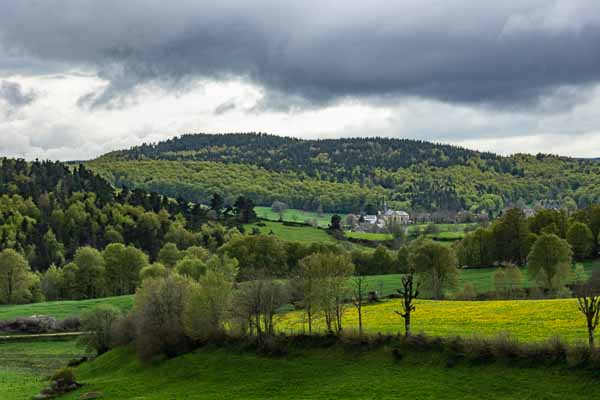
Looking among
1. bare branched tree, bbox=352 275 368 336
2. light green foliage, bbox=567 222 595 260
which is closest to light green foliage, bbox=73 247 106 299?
bare branched tree, bbox=352 275 368 336

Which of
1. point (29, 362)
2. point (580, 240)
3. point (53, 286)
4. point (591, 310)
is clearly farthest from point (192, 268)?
point (591, 310)

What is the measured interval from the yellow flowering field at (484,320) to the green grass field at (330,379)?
5.31 metres

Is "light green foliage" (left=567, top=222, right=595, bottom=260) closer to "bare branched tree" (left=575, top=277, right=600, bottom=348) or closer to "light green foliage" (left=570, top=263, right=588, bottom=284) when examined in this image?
"light green foliage" (left=570, top=263, right=588, bottom=284)

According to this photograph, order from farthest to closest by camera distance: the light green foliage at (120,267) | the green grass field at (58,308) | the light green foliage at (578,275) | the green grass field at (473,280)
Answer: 1. the light green foliage at (120,267)
2. the green grass field at (58,308)
3. the green grass field at (473,280)
4. the light green foliage at (578,275)

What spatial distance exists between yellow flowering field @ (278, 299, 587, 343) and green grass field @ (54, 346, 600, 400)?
5.31 metres

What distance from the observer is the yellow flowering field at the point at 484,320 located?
52.5m

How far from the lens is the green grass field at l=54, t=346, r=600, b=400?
40312 mm

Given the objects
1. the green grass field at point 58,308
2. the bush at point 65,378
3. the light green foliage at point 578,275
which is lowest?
the bush at point 65,378

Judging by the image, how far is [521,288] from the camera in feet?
319

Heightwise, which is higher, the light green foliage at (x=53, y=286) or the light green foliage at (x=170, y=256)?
the light green foliage at (x=170, y=256)

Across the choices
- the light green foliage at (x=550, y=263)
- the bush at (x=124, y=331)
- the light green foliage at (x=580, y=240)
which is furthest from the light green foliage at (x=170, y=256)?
the light green foliage at (x=580, y=240)

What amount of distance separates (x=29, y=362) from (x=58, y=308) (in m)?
35.5

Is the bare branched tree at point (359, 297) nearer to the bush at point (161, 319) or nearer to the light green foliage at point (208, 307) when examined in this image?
the light green foliage at point (208, 307)

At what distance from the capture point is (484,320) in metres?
61.9
